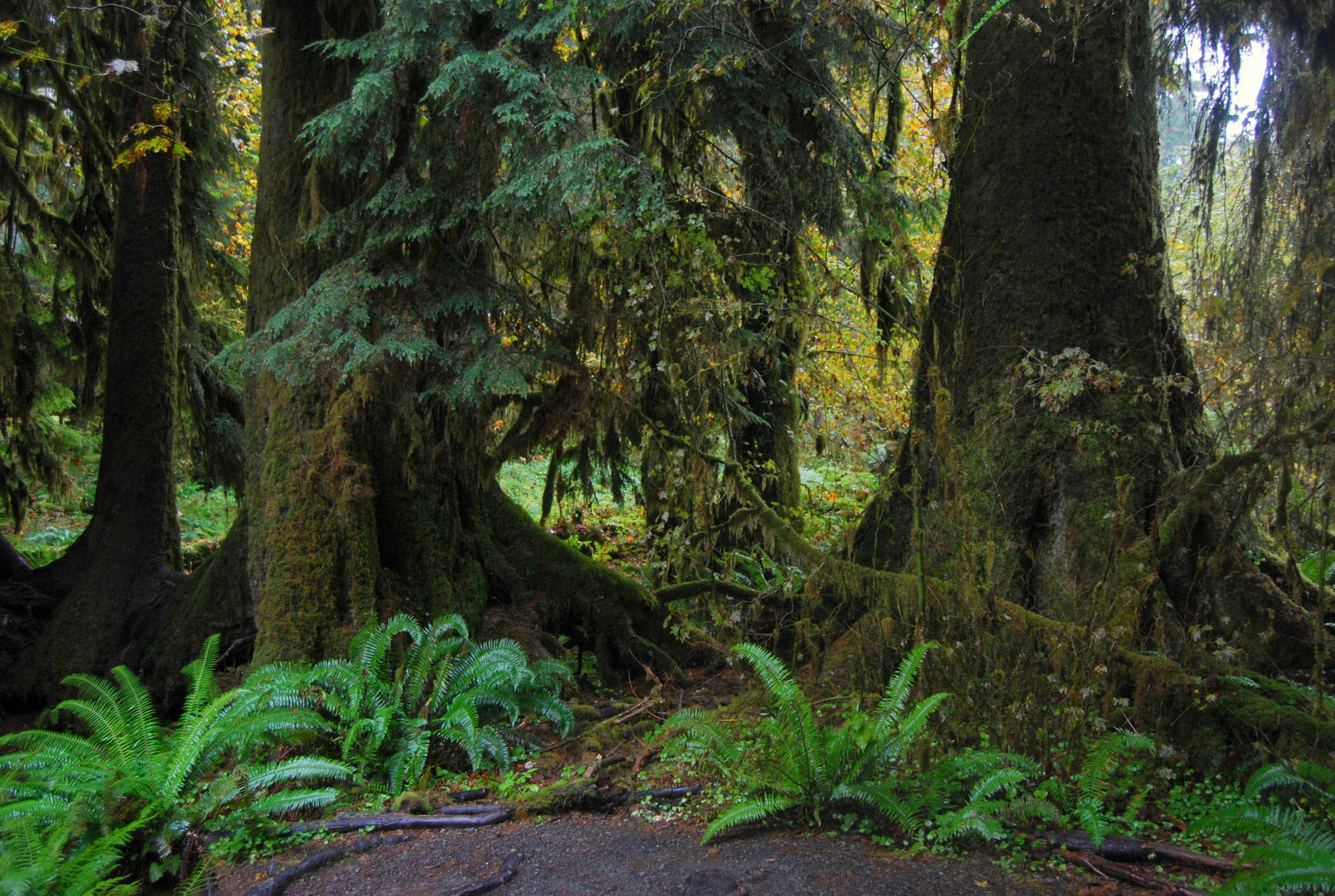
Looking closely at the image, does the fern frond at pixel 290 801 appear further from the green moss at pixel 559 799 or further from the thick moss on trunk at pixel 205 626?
the thick moss on trunk at pixel 205 626

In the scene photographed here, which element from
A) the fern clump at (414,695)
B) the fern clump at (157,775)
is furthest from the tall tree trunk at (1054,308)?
the fern clump at (157,775)

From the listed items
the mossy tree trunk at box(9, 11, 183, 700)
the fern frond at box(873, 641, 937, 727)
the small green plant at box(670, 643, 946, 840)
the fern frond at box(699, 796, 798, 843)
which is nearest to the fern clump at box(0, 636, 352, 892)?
the fern frond at box(699, 796, 798, 843)

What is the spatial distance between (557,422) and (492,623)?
68.4 inches

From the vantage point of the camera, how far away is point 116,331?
8.35m

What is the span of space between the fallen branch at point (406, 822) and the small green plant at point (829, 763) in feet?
4.23

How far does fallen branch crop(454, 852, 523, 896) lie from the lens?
3705 mm

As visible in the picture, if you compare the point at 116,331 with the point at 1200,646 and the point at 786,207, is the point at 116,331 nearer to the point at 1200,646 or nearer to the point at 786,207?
the point at 786,207

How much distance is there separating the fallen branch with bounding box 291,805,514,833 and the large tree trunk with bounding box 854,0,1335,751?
258cm

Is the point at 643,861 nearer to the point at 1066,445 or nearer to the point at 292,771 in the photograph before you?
the point at 292,771

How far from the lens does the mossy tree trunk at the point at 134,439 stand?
8.01 metres

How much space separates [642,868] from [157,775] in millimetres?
2607

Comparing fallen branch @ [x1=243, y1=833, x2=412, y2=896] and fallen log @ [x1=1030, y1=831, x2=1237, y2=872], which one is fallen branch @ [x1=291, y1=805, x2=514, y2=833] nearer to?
fallen branch @ [x1=243, y1=833, x2=412, y2=896]

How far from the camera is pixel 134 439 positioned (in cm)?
829

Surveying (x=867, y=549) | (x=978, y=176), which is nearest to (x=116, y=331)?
(x=867, y=549)
